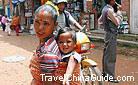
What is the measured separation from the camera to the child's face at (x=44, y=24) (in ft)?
8.55

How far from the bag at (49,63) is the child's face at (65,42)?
1.17 feet

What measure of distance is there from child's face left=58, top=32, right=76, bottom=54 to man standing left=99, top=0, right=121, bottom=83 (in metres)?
3.17

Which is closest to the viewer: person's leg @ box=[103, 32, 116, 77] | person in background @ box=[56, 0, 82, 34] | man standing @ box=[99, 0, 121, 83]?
person in background @ box=[56, 0, 82, 34]

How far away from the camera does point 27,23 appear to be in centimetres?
2395

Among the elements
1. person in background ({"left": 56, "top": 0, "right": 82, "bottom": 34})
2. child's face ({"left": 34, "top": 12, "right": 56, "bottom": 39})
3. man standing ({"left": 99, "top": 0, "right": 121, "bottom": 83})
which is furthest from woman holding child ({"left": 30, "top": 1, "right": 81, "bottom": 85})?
man standing ({"left": 99, "top": 0, "right": 121, "bottom": 83})

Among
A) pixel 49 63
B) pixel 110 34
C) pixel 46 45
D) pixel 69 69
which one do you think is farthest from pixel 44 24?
pixel 110 34

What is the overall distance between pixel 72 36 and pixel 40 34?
20.3 inches

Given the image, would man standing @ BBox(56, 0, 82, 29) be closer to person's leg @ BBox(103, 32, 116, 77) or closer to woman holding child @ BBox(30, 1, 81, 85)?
person's leg @ BBox(103, 32, 116, 77)

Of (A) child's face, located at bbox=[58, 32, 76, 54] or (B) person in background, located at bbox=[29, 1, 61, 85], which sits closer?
(B) person in background, located at bbox=[29, 1, 61, 85]

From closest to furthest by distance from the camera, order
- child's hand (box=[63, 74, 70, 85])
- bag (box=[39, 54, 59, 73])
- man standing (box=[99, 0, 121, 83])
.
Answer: bag (box=[39, 54, 59, 73]), child's hand (box=[63, 74, 70, 85]), man standing (box=[99, 0, 121, 83])

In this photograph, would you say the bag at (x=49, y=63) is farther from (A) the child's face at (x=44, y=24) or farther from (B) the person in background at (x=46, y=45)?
(A) the child's face at (x=44, y=24)

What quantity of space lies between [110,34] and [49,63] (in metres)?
3.87

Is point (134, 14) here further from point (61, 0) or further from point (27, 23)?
point (27, 23)

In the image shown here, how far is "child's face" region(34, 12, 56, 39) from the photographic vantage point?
261cm
